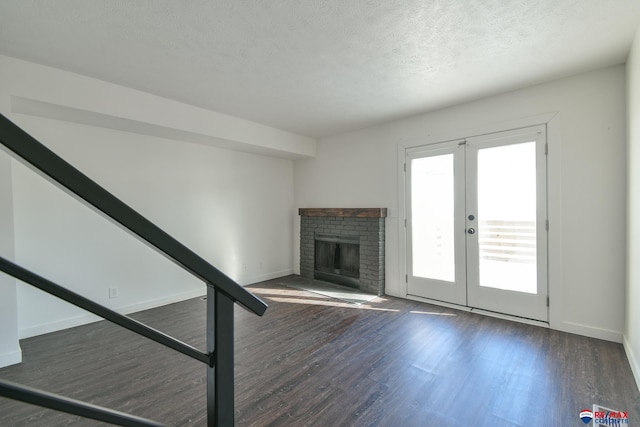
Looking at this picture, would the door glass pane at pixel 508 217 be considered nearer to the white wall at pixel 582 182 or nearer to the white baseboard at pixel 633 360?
the white wall at pixel 582 182

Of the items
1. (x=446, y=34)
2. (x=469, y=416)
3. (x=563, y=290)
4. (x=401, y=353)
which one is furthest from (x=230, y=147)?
(x=563, y=290)

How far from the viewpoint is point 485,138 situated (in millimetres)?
3551

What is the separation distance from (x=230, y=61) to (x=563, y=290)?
394 centimetres

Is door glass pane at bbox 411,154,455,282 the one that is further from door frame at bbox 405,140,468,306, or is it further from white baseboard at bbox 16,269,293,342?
white baseboard at bbox 16,269,293,342

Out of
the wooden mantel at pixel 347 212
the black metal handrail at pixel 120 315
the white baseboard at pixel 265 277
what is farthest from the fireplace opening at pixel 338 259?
the black metal handrail at pixel 120 315

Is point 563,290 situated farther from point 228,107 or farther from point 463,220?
point 228,107

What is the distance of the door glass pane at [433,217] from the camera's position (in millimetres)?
3879

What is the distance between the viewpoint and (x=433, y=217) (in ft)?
13.2

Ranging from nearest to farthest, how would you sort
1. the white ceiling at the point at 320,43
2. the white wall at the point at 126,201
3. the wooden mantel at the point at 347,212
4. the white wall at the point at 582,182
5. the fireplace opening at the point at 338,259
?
the white ceiling at the point at 320,43, the white wall at the point at 582,182, the white wall at the point at 126,201, the wooden mantel at the point at 347,212, the fireplace opening at the point at 338,259

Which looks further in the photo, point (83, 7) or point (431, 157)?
point (431, 157)

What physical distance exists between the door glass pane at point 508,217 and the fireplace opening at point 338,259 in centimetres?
187

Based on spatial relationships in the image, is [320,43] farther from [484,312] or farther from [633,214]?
[484,312]

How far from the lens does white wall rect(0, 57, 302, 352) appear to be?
3008 mm

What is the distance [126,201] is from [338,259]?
320cm
